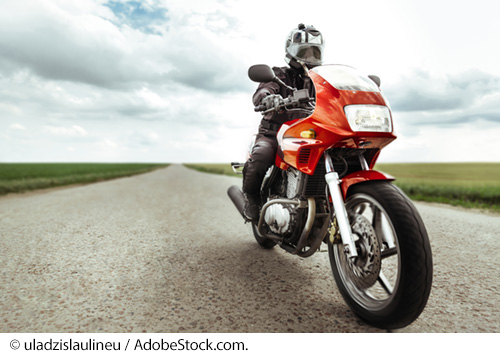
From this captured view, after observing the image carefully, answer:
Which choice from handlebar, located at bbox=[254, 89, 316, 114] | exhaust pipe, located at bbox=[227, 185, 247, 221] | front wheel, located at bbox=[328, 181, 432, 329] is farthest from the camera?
exhaust pipe, located at bbox=[227, 185, 247, 221]

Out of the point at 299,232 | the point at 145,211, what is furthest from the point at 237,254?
the point at 145,211

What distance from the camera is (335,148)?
238 cm

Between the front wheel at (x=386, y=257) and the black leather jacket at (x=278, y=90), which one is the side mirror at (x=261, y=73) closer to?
the black leather jacket at (x=278, y=90)

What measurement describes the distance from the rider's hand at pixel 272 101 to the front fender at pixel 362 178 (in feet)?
2.85

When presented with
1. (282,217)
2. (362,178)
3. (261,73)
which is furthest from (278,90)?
(362,178)

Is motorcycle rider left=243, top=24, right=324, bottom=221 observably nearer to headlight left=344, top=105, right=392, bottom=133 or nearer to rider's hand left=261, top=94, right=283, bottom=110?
rider's hand left=261, top=94, right=283, bottom=110

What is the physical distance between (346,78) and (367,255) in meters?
1.24

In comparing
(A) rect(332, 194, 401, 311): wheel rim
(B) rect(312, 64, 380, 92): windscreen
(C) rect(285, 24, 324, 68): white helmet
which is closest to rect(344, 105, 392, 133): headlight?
(B) rect(312, 64, 380, 92): windscreen

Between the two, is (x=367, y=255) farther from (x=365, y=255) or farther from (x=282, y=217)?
Result: (x=282, y=217)

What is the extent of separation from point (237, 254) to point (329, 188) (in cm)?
186

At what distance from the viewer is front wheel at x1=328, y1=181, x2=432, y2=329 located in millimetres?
1830

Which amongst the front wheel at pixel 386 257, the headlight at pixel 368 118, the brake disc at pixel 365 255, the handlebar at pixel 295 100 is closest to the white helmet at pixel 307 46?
the handlebar at pixel 295 100

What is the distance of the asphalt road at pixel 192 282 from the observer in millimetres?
2170

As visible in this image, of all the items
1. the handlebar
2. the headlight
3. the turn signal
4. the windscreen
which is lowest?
the turn signal
